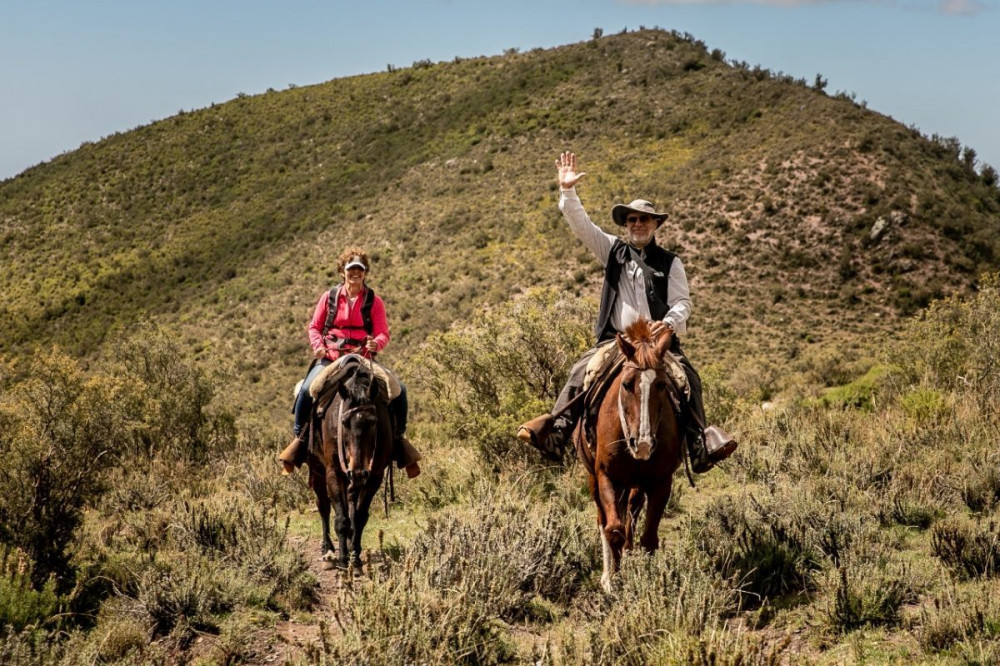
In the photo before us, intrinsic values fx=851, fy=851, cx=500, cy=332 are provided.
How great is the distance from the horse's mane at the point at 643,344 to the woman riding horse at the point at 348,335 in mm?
2849

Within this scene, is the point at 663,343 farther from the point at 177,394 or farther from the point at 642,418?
the point at 177,394

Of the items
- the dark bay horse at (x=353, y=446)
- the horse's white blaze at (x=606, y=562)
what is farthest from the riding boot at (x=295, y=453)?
the horse's white blaze at (x=606, y=562)

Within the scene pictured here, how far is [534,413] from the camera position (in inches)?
443

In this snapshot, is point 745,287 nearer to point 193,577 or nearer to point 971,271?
point 971,271

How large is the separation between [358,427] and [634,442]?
256cm

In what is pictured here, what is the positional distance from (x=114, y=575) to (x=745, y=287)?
2704cm

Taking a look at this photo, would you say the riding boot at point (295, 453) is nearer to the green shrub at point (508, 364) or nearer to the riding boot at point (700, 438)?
the green shrub at point (508, 364)

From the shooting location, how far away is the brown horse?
5840 millimetres

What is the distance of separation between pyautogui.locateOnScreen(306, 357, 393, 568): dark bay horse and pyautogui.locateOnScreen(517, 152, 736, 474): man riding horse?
4.60ft

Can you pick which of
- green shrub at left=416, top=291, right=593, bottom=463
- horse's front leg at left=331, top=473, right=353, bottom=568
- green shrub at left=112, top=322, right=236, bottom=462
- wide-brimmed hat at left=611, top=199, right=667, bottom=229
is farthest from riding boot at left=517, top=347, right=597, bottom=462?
green shrub at left=112, top=322, right=236, bottom=462

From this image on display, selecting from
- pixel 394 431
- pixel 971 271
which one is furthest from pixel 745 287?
pixel 394 431

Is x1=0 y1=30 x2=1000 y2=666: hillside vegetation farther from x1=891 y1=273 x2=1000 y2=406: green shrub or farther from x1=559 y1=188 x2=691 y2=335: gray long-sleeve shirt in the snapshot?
x1=559 y1=188 x2=691 y2=335: gray long-sleeve shirt

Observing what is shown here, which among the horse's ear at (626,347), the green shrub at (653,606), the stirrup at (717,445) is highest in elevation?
the horse's ear at (626,347)

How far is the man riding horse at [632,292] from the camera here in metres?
6.55
